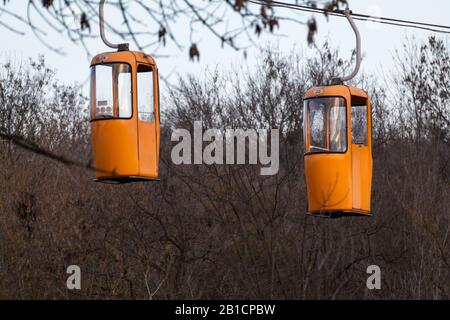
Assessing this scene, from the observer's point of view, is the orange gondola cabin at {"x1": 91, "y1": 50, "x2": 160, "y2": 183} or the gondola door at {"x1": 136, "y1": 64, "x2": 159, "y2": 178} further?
the gondola door at {"x1": 136, "y1": 64, "x2": 159, "y2": 178}

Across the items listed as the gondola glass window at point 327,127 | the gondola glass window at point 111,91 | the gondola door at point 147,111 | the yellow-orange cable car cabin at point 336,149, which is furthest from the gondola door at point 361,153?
the gondola glass window at point 111,91

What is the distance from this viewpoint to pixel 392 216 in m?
26.3

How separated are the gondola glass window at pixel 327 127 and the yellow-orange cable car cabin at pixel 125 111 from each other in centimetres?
234

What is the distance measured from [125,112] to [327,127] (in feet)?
9.79

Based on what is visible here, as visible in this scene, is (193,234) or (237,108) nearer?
(193,234)

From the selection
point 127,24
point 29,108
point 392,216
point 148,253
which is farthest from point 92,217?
point 127,24

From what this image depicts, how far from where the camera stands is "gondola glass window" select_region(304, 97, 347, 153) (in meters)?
16.3

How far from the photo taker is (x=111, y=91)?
50.1 feet

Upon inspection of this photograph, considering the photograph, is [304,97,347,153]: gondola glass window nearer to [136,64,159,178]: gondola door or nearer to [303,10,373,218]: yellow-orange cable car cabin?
[303,10,373,218]: yellow-orange cable car cabin

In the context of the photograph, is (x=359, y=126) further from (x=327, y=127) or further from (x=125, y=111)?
(x=125, y=111)

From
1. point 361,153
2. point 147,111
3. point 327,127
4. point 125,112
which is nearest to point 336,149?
point 327,127

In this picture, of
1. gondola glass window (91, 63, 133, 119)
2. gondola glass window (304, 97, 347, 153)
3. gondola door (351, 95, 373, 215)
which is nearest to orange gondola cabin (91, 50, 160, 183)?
gondola glass window (91, 63, 133, 119)

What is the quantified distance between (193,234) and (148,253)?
2675mm
